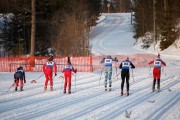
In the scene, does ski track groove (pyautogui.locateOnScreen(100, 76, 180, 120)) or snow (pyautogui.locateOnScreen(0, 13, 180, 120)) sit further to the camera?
snow (pyautogui.locateOnScreen(0, 13, 180, 120))

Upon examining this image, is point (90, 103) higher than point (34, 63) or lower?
lower

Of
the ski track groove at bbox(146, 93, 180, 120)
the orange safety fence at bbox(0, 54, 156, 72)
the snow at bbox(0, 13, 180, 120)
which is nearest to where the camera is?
the ski track groove at bbox(146, 93, 180, 120)

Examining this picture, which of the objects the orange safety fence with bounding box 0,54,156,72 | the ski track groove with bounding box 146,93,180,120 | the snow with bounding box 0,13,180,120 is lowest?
the snow with bounding box 0,13,180,120

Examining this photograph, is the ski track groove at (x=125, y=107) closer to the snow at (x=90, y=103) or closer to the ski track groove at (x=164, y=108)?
the snow at (x=90, y=103)

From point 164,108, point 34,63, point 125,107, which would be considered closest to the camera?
point 164,108

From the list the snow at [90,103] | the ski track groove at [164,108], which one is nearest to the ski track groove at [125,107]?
the snow at [90,103]

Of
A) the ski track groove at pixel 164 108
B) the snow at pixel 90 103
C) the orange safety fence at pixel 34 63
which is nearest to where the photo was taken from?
the ski track groove at pixel 164 108

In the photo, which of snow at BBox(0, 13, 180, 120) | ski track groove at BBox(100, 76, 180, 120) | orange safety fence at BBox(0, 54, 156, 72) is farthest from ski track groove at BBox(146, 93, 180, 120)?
orange safety fence at BBox(0, 54, 156, 72)

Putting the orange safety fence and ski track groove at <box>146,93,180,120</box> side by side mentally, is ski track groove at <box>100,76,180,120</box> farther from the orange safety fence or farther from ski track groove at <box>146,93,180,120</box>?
the orange safety fence

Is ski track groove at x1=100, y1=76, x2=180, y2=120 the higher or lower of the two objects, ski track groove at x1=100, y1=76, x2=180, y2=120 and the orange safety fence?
the lower

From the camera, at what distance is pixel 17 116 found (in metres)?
11.0

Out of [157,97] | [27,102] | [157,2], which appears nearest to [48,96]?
[27,102]

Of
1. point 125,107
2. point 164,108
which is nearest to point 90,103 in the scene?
point 125,107

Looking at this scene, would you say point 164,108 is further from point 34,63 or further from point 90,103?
point 34,63
